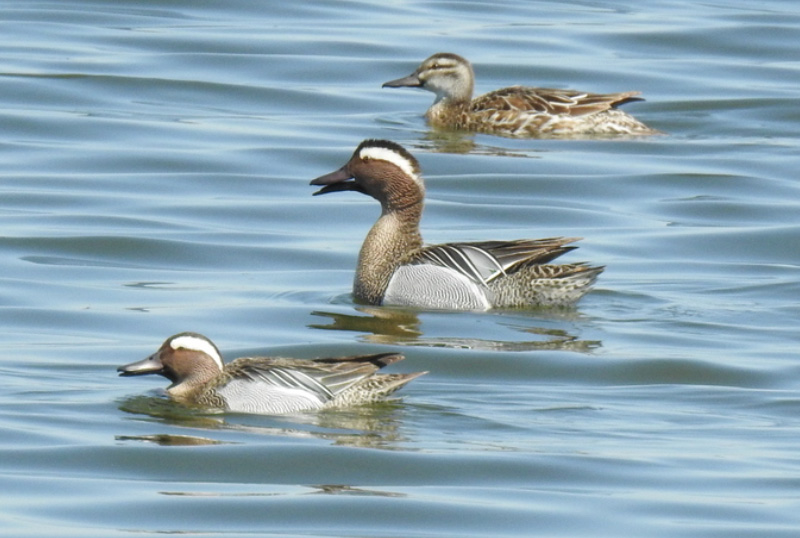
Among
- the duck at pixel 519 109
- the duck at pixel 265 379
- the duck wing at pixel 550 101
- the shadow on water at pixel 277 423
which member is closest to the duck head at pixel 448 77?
the duck at pixel 519 109

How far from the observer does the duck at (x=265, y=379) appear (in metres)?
10.6

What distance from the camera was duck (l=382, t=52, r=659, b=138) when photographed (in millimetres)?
21500

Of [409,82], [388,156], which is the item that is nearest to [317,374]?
[388,156]

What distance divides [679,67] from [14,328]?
15.2 meters

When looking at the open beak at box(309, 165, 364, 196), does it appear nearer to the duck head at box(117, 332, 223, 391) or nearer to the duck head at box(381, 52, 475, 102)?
the duck head at box(117, 332, 223, 391)

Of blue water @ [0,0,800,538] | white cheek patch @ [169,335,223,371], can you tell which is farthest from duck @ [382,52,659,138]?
white cheek patch @ [169,335,223,371]

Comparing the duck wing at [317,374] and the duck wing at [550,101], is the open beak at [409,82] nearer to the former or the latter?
the duck wing at [550,101]

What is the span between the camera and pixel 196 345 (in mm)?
10719

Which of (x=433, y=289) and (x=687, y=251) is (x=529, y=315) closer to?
(x=433, y=289)

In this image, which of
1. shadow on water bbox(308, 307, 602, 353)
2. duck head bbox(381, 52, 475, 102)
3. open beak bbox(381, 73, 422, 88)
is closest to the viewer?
shadow on water bbox(308, 307, 602, 353)

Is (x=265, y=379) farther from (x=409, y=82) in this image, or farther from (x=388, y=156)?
(x=409, y=82)

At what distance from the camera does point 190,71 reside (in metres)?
24.8

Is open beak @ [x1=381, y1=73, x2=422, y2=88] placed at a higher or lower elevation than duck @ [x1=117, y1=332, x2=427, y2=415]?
higher

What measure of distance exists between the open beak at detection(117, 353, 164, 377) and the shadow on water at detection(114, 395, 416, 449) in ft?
0.74
